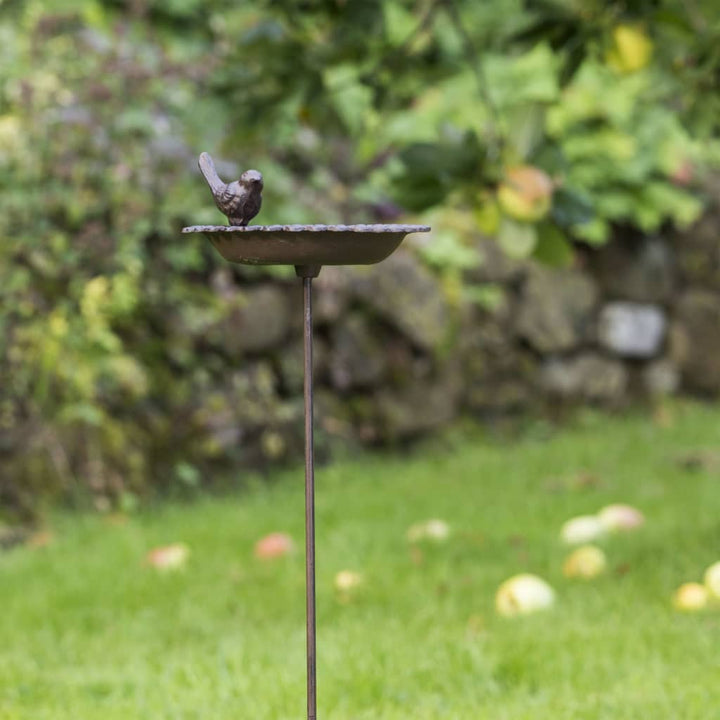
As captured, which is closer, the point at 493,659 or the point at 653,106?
the point at 493,659

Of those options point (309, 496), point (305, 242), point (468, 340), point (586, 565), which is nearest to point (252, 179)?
point (305, 242)

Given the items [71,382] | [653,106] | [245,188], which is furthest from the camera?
[653,106]

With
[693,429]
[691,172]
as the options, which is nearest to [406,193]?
[693,429]

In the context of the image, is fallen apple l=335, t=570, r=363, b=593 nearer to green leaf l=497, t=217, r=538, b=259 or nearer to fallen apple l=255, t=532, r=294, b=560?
fallen apple l=255, t=532, r=294, b=560

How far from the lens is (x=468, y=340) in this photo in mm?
5539

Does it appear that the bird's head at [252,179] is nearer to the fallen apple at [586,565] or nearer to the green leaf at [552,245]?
the green leaf at [552,245]

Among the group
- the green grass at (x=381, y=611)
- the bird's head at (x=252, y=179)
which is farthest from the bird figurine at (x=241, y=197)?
the green grass at (x=381, y=611)

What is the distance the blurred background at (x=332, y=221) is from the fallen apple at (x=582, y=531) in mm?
1051

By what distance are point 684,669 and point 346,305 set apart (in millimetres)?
2813

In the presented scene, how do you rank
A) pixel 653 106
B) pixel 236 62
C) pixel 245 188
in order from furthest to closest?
pixel 653 106 → pixel 236 62 → pixel 245 188

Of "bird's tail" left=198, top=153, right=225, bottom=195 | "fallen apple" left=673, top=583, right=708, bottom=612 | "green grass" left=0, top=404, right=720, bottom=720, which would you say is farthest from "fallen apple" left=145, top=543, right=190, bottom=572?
"bird's tail" left=198, top=153, right=225, bottom=195

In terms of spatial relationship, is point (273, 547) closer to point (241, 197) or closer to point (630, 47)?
point (630, 47)

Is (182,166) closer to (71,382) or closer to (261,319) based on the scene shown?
(261,319)

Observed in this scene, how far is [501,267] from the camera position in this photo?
18.4ft
